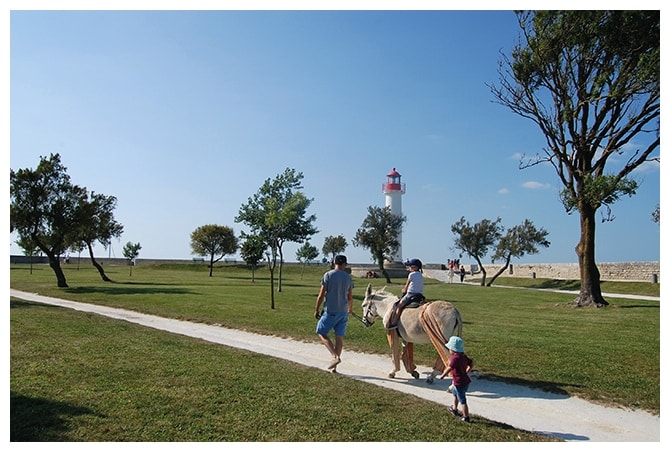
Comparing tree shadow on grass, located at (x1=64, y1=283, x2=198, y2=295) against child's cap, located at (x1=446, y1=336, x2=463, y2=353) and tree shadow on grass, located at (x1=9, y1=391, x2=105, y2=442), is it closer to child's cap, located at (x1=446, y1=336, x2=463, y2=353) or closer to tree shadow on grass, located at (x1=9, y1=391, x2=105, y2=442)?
tree shadow on grass, located at (x1=9, y1=391, x2=105, y2=442)

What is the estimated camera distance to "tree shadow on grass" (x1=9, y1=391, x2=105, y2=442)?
6.13m

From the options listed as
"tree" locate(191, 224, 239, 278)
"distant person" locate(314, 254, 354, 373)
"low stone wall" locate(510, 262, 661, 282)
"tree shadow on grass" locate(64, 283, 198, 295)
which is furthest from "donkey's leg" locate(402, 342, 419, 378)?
"tree" locate(191, 224, 239, 278)

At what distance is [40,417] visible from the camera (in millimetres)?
6645

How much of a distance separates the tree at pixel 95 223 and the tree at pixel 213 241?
1053 inches

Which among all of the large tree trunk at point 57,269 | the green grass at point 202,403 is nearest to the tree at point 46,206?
the large tree trunk at point 57,269

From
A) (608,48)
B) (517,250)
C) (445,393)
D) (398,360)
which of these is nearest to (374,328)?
(398,360)

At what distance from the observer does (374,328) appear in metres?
16.0

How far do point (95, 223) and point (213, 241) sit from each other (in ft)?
114

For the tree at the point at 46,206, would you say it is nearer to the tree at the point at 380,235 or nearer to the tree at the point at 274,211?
the tree at the point at 274,211

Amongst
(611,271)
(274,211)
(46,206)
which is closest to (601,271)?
(611,271)

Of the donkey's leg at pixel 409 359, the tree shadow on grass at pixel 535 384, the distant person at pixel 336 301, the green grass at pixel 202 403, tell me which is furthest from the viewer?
the distant person at pixel 336 301

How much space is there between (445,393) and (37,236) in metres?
32.9

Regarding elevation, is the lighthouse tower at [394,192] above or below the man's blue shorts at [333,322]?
above

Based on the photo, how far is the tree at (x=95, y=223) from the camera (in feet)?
112
